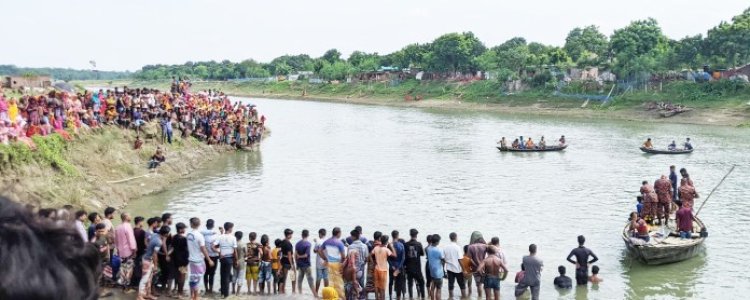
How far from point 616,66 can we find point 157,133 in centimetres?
5589

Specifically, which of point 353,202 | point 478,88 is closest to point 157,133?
point 353,202

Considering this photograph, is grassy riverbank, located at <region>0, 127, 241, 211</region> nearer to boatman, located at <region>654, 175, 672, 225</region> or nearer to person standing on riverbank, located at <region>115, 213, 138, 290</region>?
person standing on riverbank, located at <region>115, 213, 138, 290</region>

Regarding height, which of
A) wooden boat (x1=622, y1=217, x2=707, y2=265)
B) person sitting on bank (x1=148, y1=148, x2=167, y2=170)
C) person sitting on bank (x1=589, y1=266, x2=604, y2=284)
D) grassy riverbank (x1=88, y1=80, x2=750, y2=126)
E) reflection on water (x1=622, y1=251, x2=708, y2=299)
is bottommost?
reflection on water (x1=622, y1=251, x2=708, y2=299)

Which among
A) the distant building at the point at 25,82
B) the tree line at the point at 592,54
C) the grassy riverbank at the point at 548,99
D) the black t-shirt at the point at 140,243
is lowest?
the black t-shirt at the point at 140,243

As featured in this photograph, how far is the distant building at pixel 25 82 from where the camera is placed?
3656cm

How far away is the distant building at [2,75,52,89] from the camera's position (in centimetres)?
3656

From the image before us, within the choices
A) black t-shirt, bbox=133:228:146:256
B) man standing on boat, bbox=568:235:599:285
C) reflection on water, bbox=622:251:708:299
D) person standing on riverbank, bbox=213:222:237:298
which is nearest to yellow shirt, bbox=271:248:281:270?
person standing on riverbank, bbox=213:222:237:298

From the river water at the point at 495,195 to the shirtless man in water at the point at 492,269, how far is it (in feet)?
4.14

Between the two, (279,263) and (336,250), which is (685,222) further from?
(279,263)

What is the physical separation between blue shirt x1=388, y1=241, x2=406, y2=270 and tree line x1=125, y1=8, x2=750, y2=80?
62.5 meters

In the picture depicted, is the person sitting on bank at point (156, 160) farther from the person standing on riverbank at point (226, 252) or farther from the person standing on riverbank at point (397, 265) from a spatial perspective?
the person standing on riverbank at point (397, 265)

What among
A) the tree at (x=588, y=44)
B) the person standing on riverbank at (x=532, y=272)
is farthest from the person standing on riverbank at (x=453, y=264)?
the tree at (x=588, y=44)

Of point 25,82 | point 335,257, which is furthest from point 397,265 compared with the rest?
point 25,82

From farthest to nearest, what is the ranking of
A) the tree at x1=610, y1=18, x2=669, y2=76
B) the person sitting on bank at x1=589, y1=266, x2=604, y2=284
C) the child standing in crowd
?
1. the tree at x1=610, y1=18, x2=669, y2=76
2. the person sitting on bank at x1=589, y1=266, x2=604, y2=284
3. the child standing in crowd
